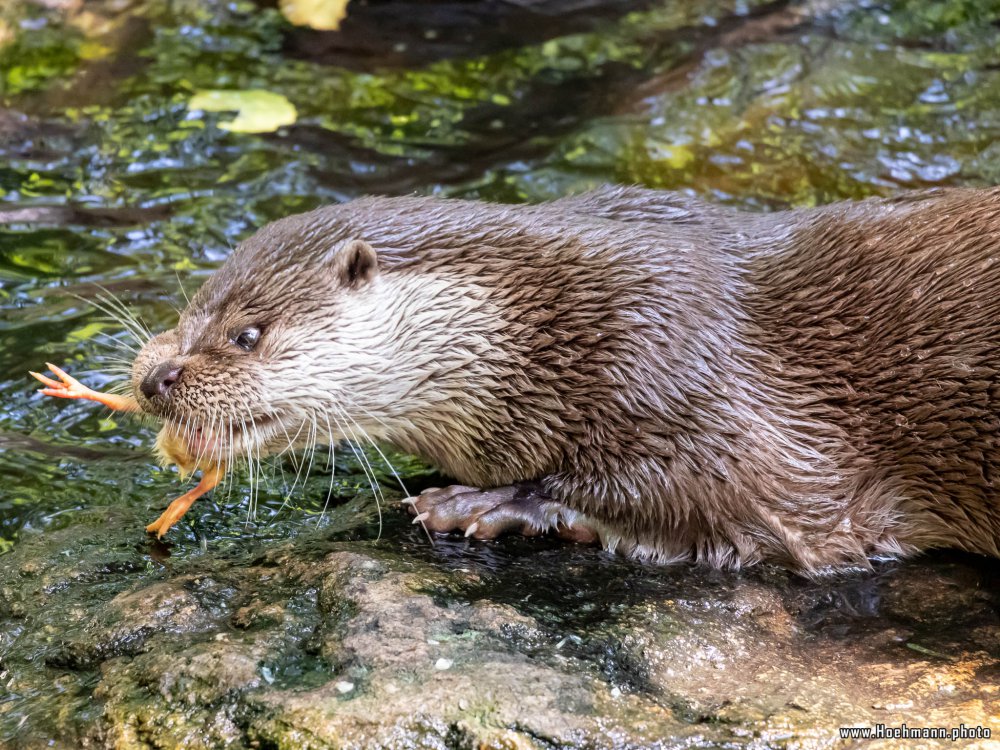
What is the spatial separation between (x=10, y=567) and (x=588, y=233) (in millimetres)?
1467

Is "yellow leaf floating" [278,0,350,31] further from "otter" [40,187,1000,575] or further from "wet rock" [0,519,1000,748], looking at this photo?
"wet rock" [0,519,1000,748]

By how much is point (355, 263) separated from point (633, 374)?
0.66m

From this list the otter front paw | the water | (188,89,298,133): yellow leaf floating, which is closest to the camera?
the otter front paw

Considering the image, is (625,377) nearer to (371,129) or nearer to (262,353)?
Answer: (262,353)

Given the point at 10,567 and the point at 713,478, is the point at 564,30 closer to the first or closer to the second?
the point at 713,478

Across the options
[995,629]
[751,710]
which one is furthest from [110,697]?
[995,629]

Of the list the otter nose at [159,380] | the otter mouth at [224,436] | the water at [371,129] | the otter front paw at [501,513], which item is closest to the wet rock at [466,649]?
the otter front paw at [501,513]

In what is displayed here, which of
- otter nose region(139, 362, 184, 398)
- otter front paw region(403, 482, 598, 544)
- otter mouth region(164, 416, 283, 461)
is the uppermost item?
otter nose region(139, 362, 184, 398)

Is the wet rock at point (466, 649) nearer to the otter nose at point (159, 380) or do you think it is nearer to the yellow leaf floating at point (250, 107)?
the otter nose at point (159, 380)

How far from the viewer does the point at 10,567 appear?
7.88ft

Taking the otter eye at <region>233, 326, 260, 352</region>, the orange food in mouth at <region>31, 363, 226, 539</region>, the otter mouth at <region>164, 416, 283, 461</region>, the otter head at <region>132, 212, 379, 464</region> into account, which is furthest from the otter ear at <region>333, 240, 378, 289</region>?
the orange food in mouth at <region>31, 363, 226, 539</region>

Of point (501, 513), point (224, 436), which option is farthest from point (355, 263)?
point (501, 513)

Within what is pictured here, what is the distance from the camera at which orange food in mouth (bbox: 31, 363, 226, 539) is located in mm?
2418

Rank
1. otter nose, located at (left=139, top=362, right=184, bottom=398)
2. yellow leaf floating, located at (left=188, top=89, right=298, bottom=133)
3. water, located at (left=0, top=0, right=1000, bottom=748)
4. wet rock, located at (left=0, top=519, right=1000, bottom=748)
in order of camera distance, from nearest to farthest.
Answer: wet rock, located at (left=0, top=519, right=1000, bottom=748)
otter nose, located at (left=139, top=362, right=184, bottom=398)
water, located at (left=0, top=0, right=1000, bottom=748)
yellow leaf floating, located at (left=188, top=89, right=298, bottom=133)
